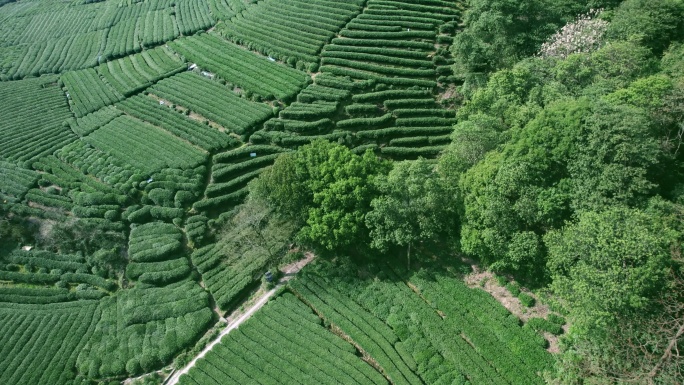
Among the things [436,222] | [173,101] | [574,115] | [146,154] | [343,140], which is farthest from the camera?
[173,101]

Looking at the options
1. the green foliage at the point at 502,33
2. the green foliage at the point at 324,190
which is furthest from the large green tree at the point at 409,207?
the green foliage at the point at 502,33

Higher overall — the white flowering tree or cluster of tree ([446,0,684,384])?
the white flowering tree

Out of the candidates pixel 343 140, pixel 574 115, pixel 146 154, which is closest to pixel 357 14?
pixel 343 140

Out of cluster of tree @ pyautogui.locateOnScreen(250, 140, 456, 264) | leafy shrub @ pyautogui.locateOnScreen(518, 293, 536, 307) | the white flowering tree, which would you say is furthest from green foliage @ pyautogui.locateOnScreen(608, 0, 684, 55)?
leafy shrub @ pyautogui.locateOnScreen(518, 293, 536, 307)

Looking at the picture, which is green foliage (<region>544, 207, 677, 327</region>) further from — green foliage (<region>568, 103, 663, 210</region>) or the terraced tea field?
the terraced tea field

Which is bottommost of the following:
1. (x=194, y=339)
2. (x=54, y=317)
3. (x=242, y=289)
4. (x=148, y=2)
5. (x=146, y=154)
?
(x=54, y=317)

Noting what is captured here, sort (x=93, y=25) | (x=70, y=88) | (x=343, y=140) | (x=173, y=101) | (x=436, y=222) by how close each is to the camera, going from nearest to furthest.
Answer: (x=436, y=222), (x=343, y=140), (x=173, y=101), (x=70, y=88), (x=93, y=25)

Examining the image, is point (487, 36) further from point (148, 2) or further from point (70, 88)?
point (148, 2)
